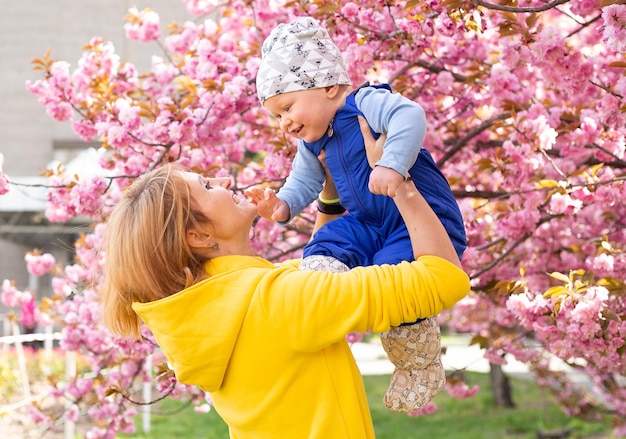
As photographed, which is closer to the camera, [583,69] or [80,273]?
[583,69]

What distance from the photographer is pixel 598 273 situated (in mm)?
3791

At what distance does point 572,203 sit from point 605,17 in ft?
4.03

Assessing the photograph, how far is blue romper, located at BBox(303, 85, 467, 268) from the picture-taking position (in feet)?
6.38

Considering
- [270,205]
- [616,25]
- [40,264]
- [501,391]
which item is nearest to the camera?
[270,205]

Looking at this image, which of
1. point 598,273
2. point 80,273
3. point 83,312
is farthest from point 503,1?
point 80,273

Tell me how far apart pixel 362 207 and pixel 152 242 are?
1.71 feet

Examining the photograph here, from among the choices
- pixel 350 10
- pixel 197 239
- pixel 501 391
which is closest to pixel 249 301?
pixel 197 239

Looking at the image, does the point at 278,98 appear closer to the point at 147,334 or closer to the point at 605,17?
the point at 605,17

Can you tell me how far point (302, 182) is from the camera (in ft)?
7.21

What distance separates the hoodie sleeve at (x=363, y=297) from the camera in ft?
5.70

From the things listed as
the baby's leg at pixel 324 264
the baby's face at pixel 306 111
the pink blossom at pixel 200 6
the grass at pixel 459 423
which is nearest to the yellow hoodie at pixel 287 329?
the baby's leg at pixel 324 264

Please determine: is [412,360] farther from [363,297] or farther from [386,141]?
[386,141]

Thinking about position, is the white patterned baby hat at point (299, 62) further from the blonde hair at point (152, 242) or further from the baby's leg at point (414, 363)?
the baby's leg at point (414, 363)

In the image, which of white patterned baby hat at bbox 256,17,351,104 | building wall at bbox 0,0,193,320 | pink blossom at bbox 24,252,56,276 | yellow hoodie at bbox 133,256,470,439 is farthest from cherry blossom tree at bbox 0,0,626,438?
building wall at bbox 0,0,193,320
